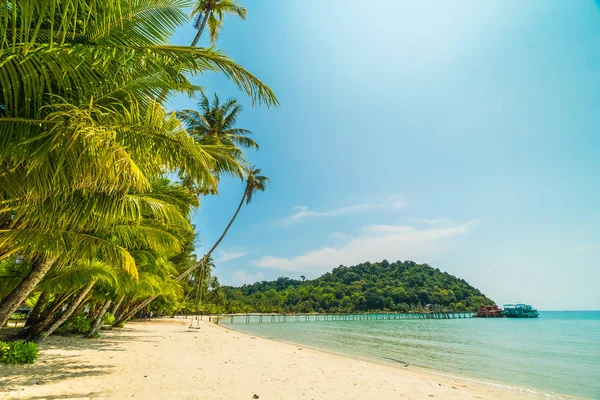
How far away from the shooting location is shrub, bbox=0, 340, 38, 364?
275 inches

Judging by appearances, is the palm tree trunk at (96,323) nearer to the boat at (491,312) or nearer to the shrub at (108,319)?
the shrub at (108,319)

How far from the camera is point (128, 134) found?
329 cm

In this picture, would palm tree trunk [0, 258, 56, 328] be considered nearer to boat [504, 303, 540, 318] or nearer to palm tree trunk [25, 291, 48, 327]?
palm tree trunk [25, 291, 48, 327]

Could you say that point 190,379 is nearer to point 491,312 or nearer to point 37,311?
point 37,311

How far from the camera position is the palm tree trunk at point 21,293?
17.7 feet

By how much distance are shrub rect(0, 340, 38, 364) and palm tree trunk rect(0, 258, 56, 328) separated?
222cm

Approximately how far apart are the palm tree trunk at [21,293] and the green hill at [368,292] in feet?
238

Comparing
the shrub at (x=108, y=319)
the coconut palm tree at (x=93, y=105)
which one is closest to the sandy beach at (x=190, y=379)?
the coconut palm tree at (x=93, y=105)

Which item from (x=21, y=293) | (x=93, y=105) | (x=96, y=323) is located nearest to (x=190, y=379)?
(x=21, y=293)

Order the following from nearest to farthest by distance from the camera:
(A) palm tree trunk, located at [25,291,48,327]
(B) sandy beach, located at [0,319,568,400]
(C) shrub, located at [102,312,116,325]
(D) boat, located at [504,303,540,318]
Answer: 1. (B) sandy beach, located at [0,319,568,400]
2. (A) palm tree trunk, located at [25,291,48,327]
3. (C) shrub, located at [102,312,116,325]
4. (D) boat, located at [504,303,540,318]

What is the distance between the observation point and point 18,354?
702 centimetres

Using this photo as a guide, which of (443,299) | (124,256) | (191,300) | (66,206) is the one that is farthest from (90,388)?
(443,299)

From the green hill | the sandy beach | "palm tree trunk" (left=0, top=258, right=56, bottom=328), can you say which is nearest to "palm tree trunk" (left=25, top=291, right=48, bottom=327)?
the sandy beach

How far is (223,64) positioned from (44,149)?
5.73ft
